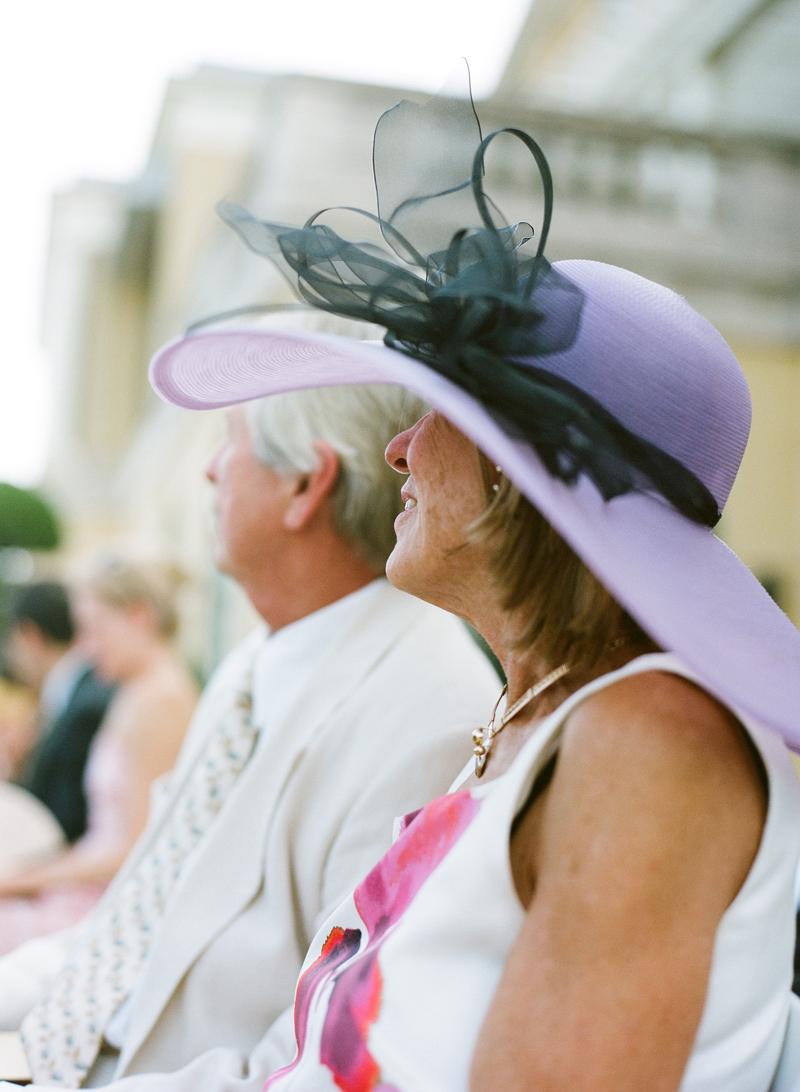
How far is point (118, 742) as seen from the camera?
3797 mm

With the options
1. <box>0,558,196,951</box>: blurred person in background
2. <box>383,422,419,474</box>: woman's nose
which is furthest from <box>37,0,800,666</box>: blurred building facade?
<box>383,422,419,474</box>: woman's nose

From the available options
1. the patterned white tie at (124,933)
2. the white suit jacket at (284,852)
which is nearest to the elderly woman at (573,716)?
the white suit jacket at (284,852)

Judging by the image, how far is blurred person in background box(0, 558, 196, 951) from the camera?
358cm

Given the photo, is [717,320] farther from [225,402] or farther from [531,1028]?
[531,1028]

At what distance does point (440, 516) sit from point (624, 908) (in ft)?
1.82

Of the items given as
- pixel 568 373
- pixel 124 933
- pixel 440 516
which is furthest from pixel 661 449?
pixel 124 933

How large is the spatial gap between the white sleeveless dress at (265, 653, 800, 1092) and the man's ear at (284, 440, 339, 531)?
1123 mm

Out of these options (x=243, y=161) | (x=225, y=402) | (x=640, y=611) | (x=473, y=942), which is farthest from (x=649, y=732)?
(x=243, y=161)

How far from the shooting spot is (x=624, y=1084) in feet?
3.38

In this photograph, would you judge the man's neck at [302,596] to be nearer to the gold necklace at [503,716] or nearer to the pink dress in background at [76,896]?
the gold necklace at [503,716]

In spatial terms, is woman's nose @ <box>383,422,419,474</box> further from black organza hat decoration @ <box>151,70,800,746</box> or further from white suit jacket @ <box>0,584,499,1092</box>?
white suit jacket @ <box>0,584,499,1092</box>

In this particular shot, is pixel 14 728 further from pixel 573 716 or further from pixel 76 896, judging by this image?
pixel 573 716

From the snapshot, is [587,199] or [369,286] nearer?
[369,286]

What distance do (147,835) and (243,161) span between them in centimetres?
1630
